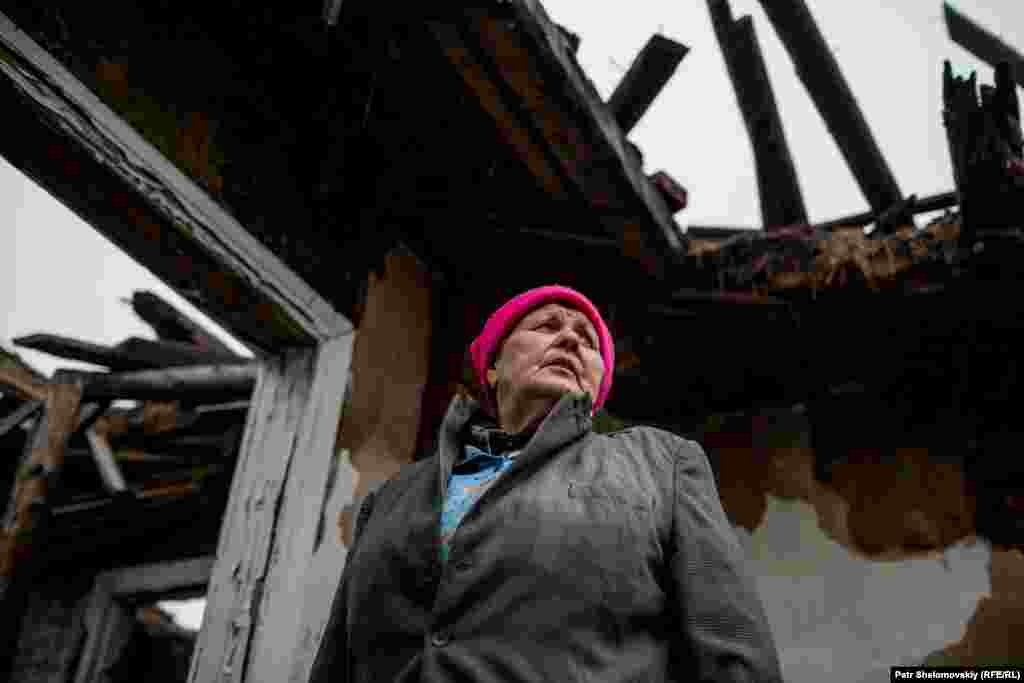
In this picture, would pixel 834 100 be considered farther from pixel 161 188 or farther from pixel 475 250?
pixel 161 188

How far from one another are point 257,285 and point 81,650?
17.0ft

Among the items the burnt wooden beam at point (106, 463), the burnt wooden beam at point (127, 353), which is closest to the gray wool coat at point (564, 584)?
the burnt wooden beam at point (127, 353)

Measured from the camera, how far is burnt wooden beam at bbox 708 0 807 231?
4047mm

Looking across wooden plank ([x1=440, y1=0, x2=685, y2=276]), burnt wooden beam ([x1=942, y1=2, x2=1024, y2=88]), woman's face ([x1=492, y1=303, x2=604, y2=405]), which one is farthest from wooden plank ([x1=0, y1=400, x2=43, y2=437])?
burnt wooden beam ([x1=942, y1=2, x2=1024, y2=88])

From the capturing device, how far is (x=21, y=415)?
5977 millimetres

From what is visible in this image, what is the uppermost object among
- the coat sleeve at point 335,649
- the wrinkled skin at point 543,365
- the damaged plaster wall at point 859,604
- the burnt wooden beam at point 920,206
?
the burnt wooden beam at point 920,206

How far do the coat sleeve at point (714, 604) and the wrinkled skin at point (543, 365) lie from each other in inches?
18.7

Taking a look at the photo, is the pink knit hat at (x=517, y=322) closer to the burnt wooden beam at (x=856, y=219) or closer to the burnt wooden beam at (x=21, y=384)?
the burnt wooden beam at (x=856, y=219)

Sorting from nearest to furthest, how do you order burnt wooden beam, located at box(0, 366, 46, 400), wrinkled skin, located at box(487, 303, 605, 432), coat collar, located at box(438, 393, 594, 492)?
coat collar, located at box(438, 393, 594, 492) → wrinkled skin, located at box(487, 303, 605, 432) → burnt wooden beam, located at box(0, 366, 46, 400)

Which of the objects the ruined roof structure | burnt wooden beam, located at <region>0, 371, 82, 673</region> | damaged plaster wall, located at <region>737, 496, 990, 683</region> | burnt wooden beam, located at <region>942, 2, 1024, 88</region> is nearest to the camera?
the ruined roof structure

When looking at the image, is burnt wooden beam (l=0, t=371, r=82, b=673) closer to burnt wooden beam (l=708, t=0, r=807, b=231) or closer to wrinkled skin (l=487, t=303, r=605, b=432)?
wrinkled skin (l=487, t=303, r=605, b=432)

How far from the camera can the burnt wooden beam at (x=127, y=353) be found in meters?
5.84

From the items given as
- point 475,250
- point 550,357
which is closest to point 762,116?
point 475,250

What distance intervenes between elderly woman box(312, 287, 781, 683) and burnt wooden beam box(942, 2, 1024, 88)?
3.71 meters
